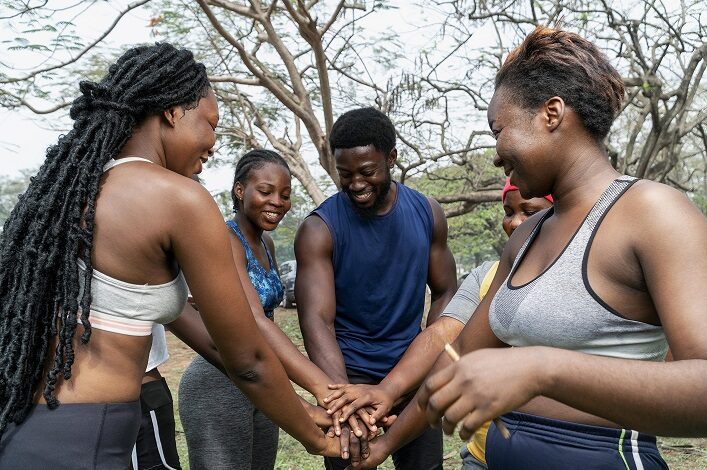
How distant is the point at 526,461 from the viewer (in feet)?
5.68

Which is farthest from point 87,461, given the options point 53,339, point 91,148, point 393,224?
point 393,224

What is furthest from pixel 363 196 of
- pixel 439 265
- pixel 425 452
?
pixel 425 452

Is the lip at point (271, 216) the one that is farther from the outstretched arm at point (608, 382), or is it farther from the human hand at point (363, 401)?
the outstretched arm at point (608, 382)

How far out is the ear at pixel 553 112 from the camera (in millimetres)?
1728

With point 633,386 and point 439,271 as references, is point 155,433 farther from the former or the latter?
point 633,386

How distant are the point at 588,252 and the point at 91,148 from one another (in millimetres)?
1305

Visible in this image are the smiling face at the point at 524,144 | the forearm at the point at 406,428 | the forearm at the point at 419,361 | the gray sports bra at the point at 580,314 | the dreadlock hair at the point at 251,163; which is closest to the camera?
the gray sports bra at the point at 580,314

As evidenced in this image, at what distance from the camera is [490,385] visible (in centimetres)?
122

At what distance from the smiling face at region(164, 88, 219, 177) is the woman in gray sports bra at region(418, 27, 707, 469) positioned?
0.84 m

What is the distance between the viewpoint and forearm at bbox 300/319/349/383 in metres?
3.11

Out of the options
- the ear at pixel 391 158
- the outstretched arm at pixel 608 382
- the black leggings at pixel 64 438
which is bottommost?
the black leggings at pixel 64 438

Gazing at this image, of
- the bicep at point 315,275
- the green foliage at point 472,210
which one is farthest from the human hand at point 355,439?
the green foliage at point 472,210

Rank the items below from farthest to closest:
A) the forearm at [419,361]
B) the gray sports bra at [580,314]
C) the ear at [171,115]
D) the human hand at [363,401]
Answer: the forearm at [419,361] → the human hand at [363,401] → the ear at [171,115] → the gray sports bra at [580,314]

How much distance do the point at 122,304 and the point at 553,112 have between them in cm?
121
